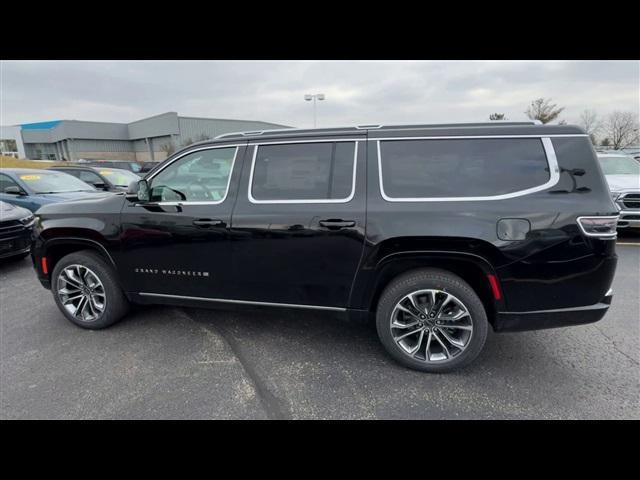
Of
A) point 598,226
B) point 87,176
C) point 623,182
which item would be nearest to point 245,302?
point 598,226

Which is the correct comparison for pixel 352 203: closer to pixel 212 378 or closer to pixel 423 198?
pixel 423 198

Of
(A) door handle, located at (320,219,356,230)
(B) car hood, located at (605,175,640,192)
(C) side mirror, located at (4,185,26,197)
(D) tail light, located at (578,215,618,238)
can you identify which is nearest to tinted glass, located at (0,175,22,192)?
(C) side mirror, located at (4,185,26,197)

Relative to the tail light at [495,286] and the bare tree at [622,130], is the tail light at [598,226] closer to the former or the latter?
the tail light at [495,286]

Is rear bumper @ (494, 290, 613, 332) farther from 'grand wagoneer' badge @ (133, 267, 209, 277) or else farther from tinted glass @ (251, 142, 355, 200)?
'grand wagoneer' badge @ (133, 267, 209, 277)

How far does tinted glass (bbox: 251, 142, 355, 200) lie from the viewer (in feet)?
8.44

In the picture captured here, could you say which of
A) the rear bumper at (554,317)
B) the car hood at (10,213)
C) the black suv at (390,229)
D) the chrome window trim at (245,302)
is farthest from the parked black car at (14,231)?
the rear bumper at (554,317)

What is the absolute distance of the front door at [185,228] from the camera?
9.18ft

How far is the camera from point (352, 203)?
2506mm

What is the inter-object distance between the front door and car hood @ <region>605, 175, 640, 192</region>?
7.20 meters

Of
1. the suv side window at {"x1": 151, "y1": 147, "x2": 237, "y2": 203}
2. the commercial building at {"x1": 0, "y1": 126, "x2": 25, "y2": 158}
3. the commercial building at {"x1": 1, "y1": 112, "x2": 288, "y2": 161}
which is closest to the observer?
the suv side window at {"x1": 151, "y1": 147, "x2": 237, "y2": 203}

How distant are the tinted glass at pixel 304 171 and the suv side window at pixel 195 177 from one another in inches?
13.5

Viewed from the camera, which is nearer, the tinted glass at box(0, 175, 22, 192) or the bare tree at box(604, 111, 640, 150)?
the tinted glass at box(0, 175, 22, 192)
